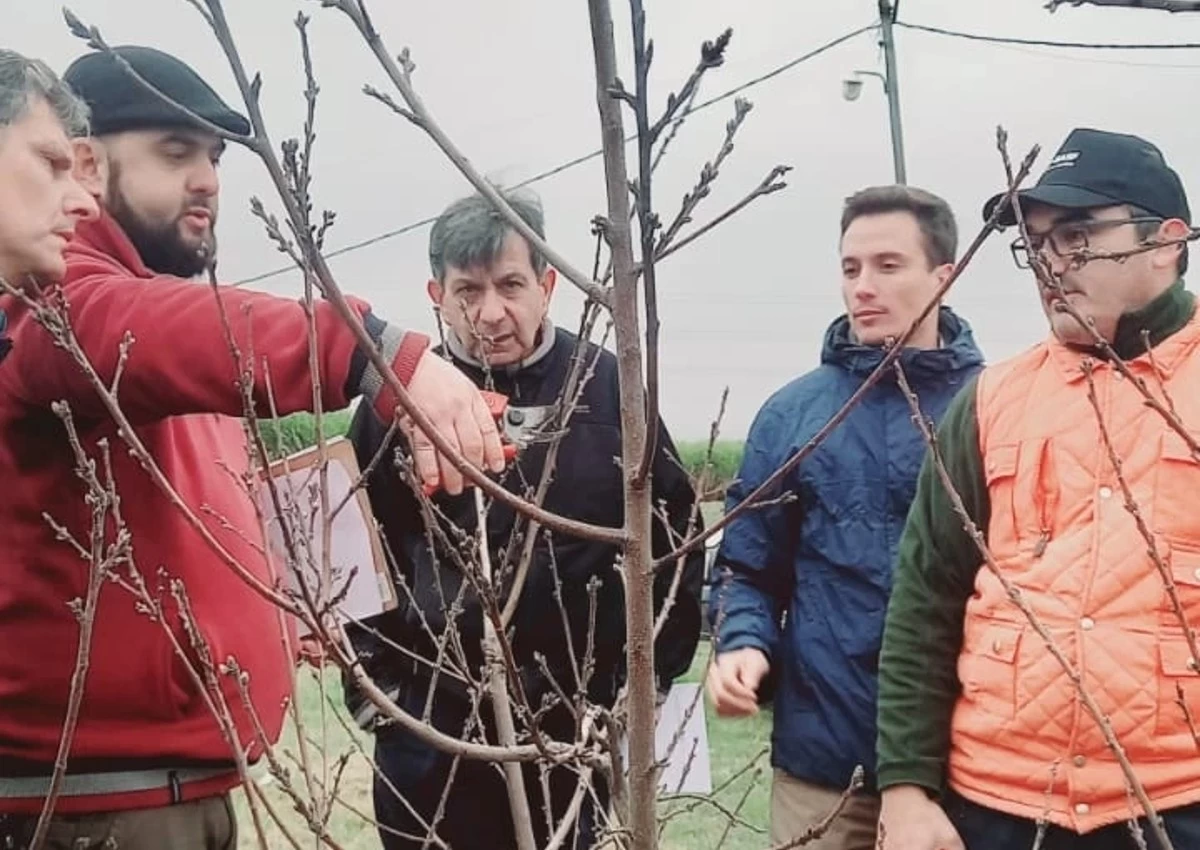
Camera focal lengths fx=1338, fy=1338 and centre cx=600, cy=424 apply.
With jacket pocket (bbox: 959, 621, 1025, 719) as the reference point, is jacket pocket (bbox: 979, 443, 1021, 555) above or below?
above

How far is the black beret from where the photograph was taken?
2.10m

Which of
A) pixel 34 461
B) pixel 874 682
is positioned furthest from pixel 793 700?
pixel 34 461

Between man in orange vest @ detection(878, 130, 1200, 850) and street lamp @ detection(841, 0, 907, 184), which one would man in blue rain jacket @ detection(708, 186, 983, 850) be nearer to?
man in orange vest @ detection(878, 130, 1200, 850)

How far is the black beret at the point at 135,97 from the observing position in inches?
82.6

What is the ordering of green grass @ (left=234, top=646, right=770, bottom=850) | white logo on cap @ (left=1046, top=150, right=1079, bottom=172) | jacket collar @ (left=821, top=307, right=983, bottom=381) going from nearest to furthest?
white logo on cap @ (left=1046, top=150, right=1079, bottom=172), jacket collar @ (left=821, top=307, right=983, bottom=381), green grass @ (left=234, top=646, right=770, bottom=850)

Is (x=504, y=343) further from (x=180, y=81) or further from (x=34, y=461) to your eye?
(x=34, y=461)

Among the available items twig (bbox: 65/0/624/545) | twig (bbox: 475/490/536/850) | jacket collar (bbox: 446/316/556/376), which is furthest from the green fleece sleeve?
twig (bbox: 65/0/624/545)

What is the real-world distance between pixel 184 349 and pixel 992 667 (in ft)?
4.52

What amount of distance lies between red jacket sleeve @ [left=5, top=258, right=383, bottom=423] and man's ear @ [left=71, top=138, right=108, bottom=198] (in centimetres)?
43

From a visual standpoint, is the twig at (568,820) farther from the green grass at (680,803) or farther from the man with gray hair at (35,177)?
the green grass at (680,803)

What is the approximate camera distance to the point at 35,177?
171cm

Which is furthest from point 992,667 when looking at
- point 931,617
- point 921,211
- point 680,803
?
point 680,803

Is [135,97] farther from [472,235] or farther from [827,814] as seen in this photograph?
[827,814]

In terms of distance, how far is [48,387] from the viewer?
168 cm
